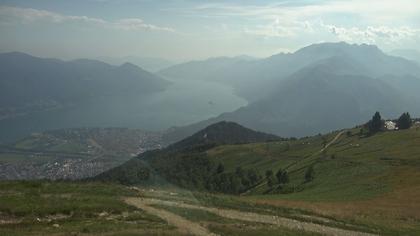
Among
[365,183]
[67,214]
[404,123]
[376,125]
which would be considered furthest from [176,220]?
[404,123]

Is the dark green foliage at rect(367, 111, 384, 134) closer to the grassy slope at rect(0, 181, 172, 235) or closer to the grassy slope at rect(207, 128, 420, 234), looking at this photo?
the grassy slope at rect(207, 128, 420, 234)

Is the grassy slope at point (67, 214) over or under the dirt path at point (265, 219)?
over

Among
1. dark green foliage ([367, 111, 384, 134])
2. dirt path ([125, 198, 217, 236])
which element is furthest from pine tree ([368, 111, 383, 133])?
dirt path ([125, 198, 217, 236])

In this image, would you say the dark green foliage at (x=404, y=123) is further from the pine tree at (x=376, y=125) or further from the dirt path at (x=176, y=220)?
the dirt path at (x=176, y=220)

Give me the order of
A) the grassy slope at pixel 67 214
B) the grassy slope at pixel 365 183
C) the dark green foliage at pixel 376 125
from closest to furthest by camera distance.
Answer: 1. the grassy slope at pixel 67 214
2. the grassy slope at pixel 365 183
3. the dark green foliage at pixel 376 125

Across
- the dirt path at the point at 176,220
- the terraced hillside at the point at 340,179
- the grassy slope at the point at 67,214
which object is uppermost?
the grassy slope at the point at 67,214

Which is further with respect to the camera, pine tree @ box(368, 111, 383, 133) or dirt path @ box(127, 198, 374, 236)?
pine tree @ box(368, 111, 383, 133)

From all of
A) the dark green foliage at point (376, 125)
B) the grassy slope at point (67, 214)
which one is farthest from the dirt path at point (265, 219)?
the dark green foliage at point (376, 125)

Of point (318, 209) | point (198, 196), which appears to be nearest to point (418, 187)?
point (318, 209)

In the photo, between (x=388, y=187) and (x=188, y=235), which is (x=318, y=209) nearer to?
(x=188, y=235)
